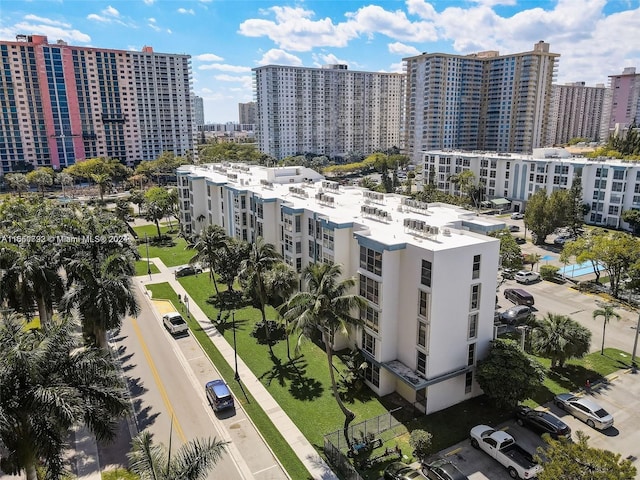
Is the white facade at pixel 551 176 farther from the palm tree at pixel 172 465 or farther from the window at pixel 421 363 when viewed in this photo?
the palm tree at pixel 172 465

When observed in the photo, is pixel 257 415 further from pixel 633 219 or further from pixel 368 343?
pixel 633 219

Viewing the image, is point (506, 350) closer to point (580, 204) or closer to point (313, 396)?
point (313, 396)

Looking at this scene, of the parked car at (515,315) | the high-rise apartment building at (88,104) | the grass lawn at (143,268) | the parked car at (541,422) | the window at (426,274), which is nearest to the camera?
the parked car at (541,422)

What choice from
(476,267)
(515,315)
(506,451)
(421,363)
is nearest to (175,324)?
(421,363)

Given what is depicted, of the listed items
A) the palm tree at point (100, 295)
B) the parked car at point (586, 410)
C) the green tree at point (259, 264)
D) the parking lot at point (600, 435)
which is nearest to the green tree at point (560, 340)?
the parking lot at point (600, 435)

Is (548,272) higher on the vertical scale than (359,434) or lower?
higher

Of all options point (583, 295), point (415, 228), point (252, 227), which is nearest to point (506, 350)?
point (415, 228)

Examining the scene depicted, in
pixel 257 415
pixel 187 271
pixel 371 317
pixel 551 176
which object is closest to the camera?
pixel 257 415

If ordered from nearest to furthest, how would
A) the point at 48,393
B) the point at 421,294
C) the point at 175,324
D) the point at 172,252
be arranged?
the point at 48,393 < the point at 421,294 < the point at 175,324 < the point at 172,252

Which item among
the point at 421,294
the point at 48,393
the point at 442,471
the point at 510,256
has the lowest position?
the point at 442,471
